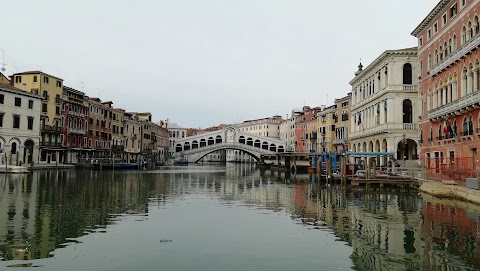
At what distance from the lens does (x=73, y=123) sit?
60500 mm

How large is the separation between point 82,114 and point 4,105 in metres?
16.3

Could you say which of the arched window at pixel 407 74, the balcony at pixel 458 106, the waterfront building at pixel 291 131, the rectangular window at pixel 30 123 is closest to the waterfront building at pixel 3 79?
the rectangular window at pixel 30 123

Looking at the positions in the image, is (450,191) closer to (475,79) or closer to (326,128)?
(475,79)

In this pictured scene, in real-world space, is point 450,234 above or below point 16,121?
below

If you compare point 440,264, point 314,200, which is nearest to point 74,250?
point 440,264

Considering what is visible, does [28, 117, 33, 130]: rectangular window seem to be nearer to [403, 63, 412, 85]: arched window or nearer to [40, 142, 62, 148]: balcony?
[40, 142, 62, 148]: balcony

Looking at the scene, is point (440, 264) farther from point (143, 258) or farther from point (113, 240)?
point (113, 240)

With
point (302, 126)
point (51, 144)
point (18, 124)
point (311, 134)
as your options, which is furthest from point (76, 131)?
point (302, 126)

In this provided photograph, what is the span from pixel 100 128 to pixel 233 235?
60.2 m

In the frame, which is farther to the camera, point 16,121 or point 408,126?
point 16,121

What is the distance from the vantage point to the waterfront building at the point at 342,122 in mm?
64094

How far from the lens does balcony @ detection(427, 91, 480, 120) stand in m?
25.1

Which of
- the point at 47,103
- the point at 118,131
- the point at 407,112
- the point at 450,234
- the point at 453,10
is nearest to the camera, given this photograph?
the point at 450,234

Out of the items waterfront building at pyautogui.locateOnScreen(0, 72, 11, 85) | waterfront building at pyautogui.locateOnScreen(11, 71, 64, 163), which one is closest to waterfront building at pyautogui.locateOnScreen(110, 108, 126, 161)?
waterfront building at pyautogui.locateOnScreen(11, 71, 64, 163)
